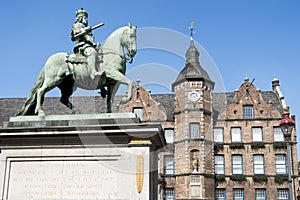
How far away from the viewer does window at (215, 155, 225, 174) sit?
1594 inches

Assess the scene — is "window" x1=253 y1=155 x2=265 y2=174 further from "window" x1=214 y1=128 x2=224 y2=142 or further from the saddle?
the saddle

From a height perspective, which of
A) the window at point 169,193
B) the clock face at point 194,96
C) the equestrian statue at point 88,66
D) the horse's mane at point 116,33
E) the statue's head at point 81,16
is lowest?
the window at point 169,193

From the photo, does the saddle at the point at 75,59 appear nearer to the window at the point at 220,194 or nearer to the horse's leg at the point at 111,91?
the horse's leg at the point at 111,91

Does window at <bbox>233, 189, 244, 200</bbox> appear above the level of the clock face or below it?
below

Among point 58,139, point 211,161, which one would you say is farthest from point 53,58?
point 211,161

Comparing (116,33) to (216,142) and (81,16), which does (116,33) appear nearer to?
(81,16)

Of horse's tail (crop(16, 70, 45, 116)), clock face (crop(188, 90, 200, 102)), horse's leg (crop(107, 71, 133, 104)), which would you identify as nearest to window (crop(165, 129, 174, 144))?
clock face (crop(188, 90, 200, 102))

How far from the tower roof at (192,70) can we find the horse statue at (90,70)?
31.6m

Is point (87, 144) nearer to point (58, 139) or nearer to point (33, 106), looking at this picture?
point (58, 139)

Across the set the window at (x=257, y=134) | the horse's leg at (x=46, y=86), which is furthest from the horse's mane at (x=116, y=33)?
the window at (x=257, y=134)

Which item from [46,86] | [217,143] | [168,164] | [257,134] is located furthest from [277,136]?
[46,86]

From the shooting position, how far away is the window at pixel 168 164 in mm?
40750

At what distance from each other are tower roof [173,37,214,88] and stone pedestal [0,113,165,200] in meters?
32.6

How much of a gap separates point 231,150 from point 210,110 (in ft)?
14.9
